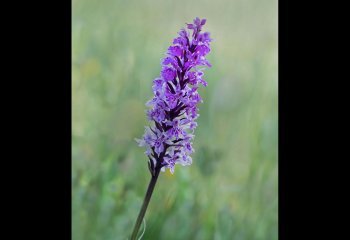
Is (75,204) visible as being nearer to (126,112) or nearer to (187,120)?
(126,112)

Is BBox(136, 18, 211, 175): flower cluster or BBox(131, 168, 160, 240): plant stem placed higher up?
BBox(136, 18, 211, 175): flower cluster

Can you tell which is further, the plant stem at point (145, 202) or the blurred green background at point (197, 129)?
the blurred green background at point (197, 129)

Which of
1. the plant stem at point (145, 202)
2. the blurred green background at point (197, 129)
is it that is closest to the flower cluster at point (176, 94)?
the plant stem at point (145, 202)

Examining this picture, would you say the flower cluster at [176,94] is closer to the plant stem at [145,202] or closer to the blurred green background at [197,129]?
the plant stem at [145,202]

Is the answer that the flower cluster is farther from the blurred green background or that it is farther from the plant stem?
the blurred green background

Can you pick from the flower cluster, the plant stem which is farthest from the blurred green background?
the flower cluster
